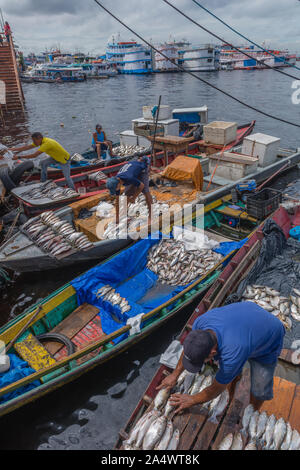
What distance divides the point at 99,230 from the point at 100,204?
1526 millimetres

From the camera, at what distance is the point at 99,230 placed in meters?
8.98

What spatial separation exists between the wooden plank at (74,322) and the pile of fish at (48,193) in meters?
4.55

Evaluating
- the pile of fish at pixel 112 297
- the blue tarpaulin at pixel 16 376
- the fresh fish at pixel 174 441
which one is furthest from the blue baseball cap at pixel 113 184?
the fresh fish at pixel 174 441

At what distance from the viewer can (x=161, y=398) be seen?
416 cm

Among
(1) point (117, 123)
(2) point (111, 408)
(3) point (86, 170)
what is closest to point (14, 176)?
(3) point (86, 170)

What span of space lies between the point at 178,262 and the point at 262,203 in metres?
3.73

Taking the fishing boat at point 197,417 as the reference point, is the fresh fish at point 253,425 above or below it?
above

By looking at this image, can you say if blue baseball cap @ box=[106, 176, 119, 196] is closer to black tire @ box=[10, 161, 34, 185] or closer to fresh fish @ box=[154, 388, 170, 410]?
fresh fish @ box=[154, 388, 170, 410]

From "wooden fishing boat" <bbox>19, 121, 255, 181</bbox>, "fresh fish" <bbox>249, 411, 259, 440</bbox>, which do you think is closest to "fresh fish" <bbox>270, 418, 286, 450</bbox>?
"fresh fish" <bbox>249, 411, 259, 440</bbox>

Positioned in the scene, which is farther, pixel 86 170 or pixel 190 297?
pixel 86 170

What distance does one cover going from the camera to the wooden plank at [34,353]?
5.61m

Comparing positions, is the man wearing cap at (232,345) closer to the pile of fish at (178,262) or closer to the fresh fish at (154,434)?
the fresh fish at (154,434)

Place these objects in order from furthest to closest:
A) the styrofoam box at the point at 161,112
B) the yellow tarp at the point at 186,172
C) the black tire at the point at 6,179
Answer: the styrofoam box at the point at 161,112 → the black tire at the point at 6,179 → the yellow tarp at the point at 186,172

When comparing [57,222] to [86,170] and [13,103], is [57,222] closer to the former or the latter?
[86,170]
